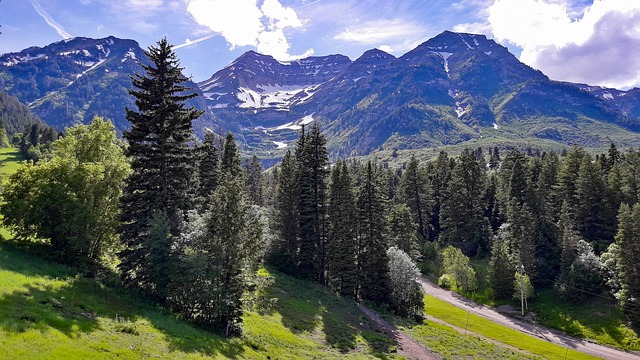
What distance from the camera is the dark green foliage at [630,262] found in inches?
2265

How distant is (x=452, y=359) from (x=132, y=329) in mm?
31602

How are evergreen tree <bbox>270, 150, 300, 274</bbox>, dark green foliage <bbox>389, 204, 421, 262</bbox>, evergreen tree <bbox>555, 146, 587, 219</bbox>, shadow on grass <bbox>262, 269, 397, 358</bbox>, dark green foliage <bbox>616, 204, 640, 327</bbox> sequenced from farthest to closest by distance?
evergreen tree <bbox>555, 146, 587, 219</bbox>, dark green foliage <bbox>389, 204, 421, 262</bbox>, evergreen tree <bbox>270, 150, 300, 274</bbox>, dark green foliage <bbox>616, 204, 640, 327</bbox>, shadow on grass <bbox>262, 269, 397, 358</bbox>

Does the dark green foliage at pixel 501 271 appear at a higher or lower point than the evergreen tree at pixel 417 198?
lower

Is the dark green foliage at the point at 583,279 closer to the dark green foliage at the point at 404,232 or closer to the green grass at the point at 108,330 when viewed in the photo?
the dark green foliage at the point at 404,232

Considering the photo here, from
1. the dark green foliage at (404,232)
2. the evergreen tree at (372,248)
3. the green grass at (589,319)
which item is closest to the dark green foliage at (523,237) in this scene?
the green grass at (589,319)

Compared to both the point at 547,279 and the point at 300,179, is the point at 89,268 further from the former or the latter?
the point at 547,279

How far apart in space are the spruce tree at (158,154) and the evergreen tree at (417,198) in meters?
81.7

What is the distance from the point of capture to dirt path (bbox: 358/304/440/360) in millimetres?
38906

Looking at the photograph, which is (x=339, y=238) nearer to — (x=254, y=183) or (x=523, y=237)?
(x=523, y=237)

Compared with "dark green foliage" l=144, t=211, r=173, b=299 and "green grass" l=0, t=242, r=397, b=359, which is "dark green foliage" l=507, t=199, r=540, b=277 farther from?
"dark green foliage" l=144, t=211, r=173, b=299

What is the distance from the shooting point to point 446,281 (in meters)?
82.6

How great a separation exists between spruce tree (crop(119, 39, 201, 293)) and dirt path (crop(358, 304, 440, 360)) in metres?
25.7

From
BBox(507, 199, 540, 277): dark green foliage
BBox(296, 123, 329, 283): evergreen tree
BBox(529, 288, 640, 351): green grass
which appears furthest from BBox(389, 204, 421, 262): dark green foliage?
BBox(529, 288, 640, 351): green grass

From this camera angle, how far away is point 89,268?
29.2 m
